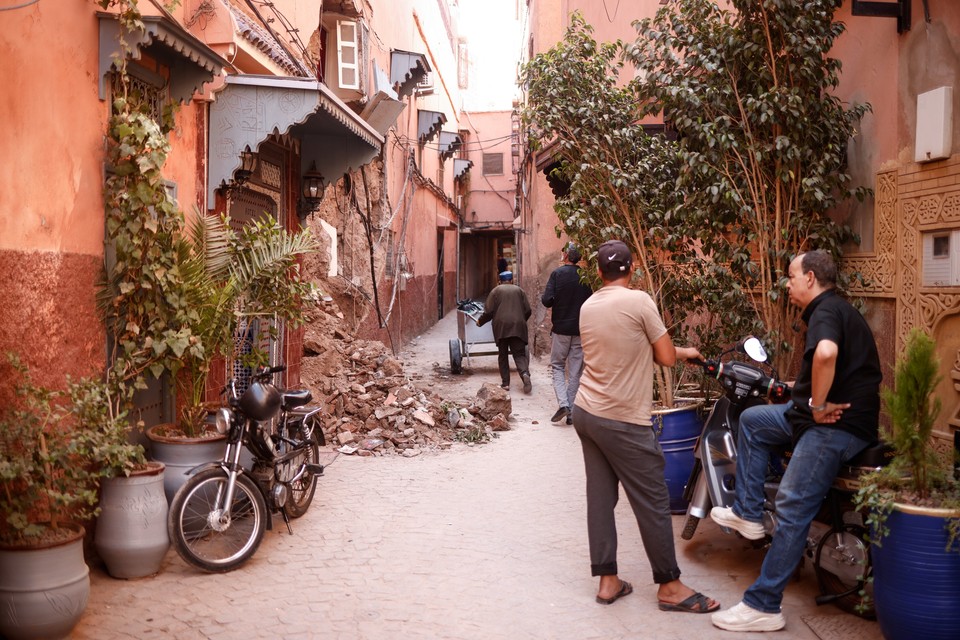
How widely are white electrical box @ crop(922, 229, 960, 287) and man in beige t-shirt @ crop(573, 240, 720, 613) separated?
1711 millimetres

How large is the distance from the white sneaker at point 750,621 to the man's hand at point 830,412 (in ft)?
3.34

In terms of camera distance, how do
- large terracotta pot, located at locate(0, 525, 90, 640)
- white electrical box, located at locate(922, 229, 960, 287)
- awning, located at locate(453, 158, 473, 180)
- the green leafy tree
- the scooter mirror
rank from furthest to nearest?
awning, located at locate(453, 158, 473, 180) → the green leafy tree → white electrical box, located at locate(922, 229, 960, 287) → the scooter mirror → large terracotta pot, located at locate(0, 525, 90, 640)

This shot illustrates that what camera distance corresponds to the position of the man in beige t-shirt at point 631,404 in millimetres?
4488

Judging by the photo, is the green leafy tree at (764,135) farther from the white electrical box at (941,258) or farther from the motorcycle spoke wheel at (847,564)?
the motorcycle spoke wheel at (847,564)

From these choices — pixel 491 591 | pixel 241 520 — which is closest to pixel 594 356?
pixel 491 591

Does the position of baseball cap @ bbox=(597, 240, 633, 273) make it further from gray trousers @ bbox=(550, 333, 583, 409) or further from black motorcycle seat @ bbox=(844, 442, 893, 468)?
gray trousers @ bbox=(550, 333, 583, 409)

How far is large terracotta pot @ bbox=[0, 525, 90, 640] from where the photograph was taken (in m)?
4.05

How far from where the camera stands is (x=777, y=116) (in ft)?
20.0

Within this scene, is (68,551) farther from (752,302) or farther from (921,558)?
(752,302)

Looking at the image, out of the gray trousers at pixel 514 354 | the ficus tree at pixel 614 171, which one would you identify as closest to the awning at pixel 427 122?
the gray trousers at pixel 514 354

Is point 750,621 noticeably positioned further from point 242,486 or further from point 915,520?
point 242,486

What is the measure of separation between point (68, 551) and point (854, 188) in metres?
5.42

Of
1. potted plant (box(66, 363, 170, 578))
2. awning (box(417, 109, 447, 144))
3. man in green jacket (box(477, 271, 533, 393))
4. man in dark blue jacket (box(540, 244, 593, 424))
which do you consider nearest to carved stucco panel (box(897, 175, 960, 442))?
potted plant (box(66, 363, 170, 578))

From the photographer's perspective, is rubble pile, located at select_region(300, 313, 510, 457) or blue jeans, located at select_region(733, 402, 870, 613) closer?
blue jeans, located at select_region(733, 402, 870, 613)
